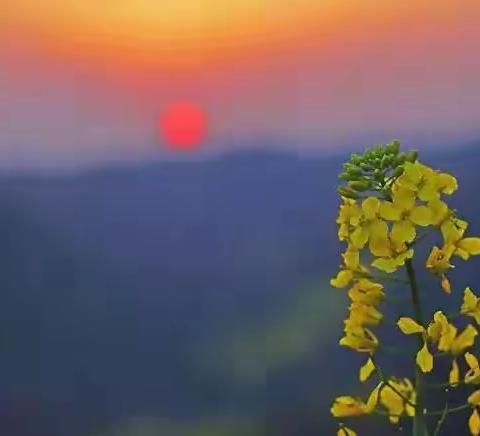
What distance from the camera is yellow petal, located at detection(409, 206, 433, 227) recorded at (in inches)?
35.2

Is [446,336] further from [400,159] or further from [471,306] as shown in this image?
[400,159]

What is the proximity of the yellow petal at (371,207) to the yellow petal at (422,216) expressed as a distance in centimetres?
4

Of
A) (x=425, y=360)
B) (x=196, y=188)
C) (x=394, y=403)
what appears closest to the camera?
(x=425, y=360)

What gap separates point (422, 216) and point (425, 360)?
0.14m

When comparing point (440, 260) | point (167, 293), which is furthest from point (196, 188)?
point (440, 260)

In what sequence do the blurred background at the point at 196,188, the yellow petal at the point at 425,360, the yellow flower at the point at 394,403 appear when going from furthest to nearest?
the blurred background at the point at 196,188, the yellow flower at the point at 394,403, the yellow petal at the point at 425,360

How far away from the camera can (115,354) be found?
1.44m

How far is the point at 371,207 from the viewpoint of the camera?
90 centimetres

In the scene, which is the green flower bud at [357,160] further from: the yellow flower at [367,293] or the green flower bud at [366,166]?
the yellow flower at [367,293]

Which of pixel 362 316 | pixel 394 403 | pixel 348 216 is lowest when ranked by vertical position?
pixel 394 403

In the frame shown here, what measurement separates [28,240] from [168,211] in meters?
0.23

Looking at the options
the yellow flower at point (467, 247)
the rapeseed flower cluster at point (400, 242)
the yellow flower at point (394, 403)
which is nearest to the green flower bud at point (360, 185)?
the rapeseed flower cluster at point (400, 242)

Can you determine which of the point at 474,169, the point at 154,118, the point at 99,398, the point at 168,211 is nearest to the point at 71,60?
the point at 154,118

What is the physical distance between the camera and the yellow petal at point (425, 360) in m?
0.88
